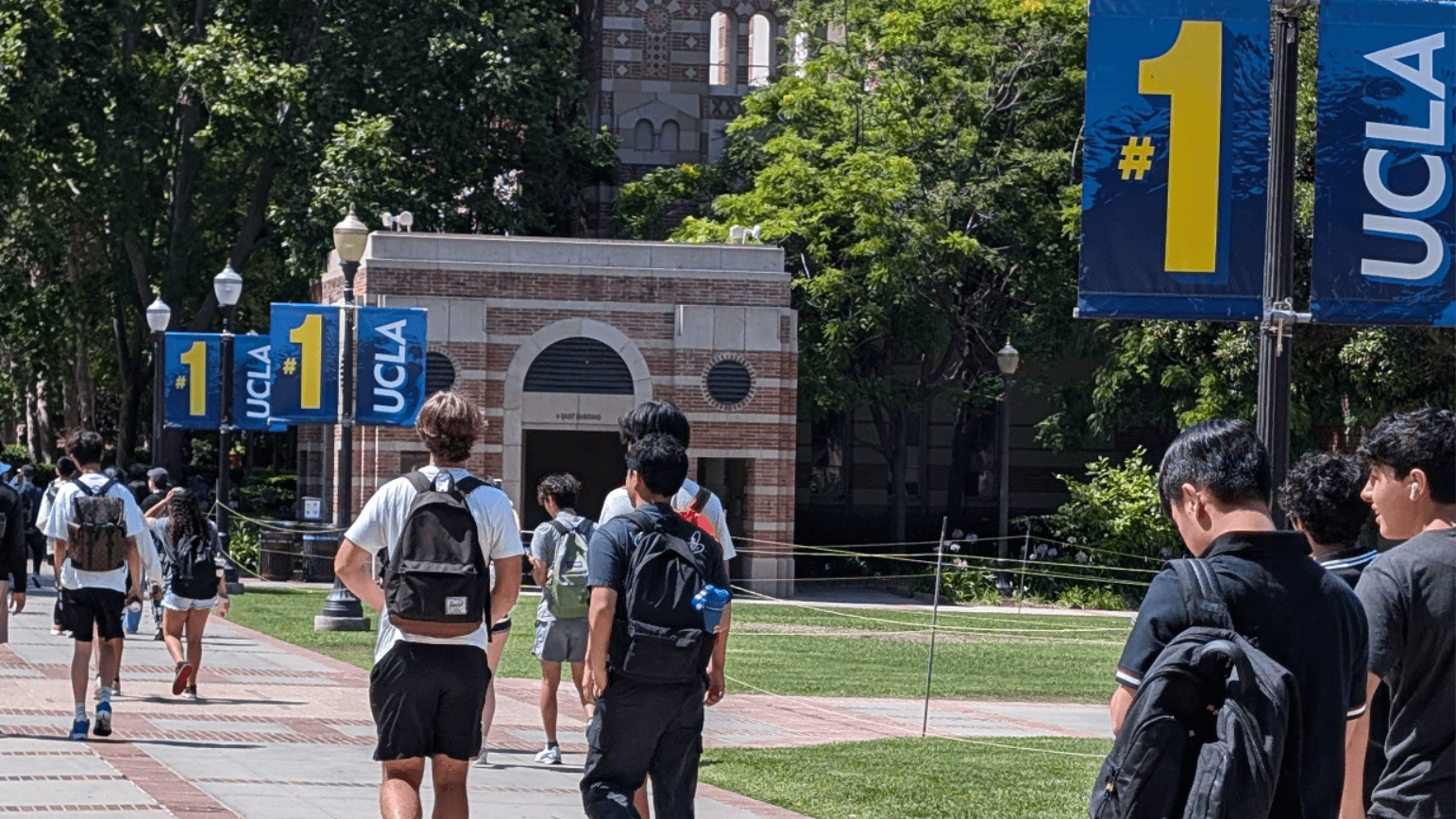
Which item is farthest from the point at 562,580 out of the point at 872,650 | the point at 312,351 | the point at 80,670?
the point at 312,351

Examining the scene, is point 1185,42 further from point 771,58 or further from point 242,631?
point 771,58

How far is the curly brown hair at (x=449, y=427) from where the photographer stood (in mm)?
7469

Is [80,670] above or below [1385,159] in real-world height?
below

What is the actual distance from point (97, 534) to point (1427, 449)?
911cm

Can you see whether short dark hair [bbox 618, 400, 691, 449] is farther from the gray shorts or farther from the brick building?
the brick building

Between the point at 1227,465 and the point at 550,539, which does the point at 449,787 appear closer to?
the point at 1227,465

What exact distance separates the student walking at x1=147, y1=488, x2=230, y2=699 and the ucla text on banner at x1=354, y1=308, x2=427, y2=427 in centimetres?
1154

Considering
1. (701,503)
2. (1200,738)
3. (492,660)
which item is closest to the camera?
(1200,738)

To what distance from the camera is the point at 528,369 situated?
113 feet

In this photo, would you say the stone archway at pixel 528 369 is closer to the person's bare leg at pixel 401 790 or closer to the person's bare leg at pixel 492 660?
the person's bare leg at pixel 492 660

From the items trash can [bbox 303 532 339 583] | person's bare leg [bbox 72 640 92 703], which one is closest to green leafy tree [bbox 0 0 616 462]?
trash can [bbox 303 532 339 583]

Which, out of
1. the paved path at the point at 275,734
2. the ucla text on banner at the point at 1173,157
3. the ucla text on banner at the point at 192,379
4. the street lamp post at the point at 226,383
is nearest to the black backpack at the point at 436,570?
the ucla text on banner at the point at 1173,157

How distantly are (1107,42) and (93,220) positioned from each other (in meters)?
37.8

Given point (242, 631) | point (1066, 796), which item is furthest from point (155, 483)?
point (1066, 796)
